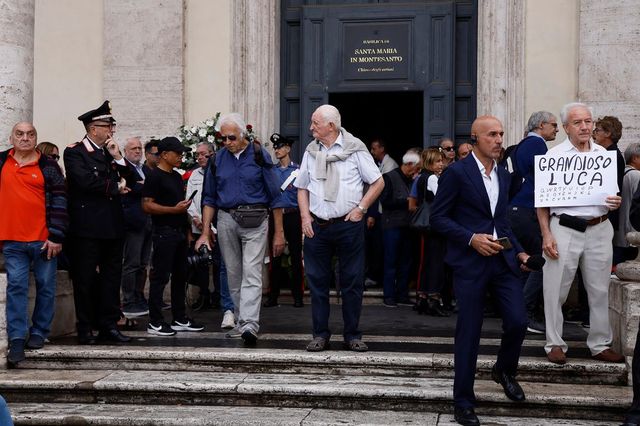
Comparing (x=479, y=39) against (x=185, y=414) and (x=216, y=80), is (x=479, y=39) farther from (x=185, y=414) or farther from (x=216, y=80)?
(x=185, y=414)

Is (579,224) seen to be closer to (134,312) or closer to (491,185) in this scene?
(491,185)

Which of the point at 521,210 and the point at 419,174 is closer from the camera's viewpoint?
the point at 521,210

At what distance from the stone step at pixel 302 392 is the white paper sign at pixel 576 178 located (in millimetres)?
1383

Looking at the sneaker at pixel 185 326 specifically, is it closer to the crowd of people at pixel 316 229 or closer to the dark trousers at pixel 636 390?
the crowd of people at pixel 316 229

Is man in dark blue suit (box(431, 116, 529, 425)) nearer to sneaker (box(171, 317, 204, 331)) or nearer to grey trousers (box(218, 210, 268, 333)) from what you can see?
grey trousers (box(218, 210, 268, 333))

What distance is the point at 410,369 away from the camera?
7.95 m

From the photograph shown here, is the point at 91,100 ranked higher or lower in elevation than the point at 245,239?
higher

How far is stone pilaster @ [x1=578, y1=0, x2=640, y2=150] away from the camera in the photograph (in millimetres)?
11938

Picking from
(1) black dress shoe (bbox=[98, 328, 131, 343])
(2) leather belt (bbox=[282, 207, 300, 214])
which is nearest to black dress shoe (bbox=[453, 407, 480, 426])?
(1) black dress shoe (bbox=[98, 328, 131, 343])

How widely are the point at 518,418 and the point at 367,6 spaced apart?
23.3 feet

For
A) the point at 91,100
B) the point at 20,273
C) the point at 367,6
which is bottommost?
the point at 20,273

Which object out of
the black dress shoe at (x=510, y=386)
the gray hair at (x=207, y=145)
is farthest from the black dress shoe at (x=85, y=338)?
the black dress shoe at (x=510, y=386)

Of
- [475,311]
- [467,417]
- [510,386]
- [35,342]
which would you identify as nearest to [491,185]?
[475,311]

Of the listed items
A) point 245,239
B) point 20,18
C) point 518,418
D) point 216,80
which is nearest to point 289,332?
point 245,239
